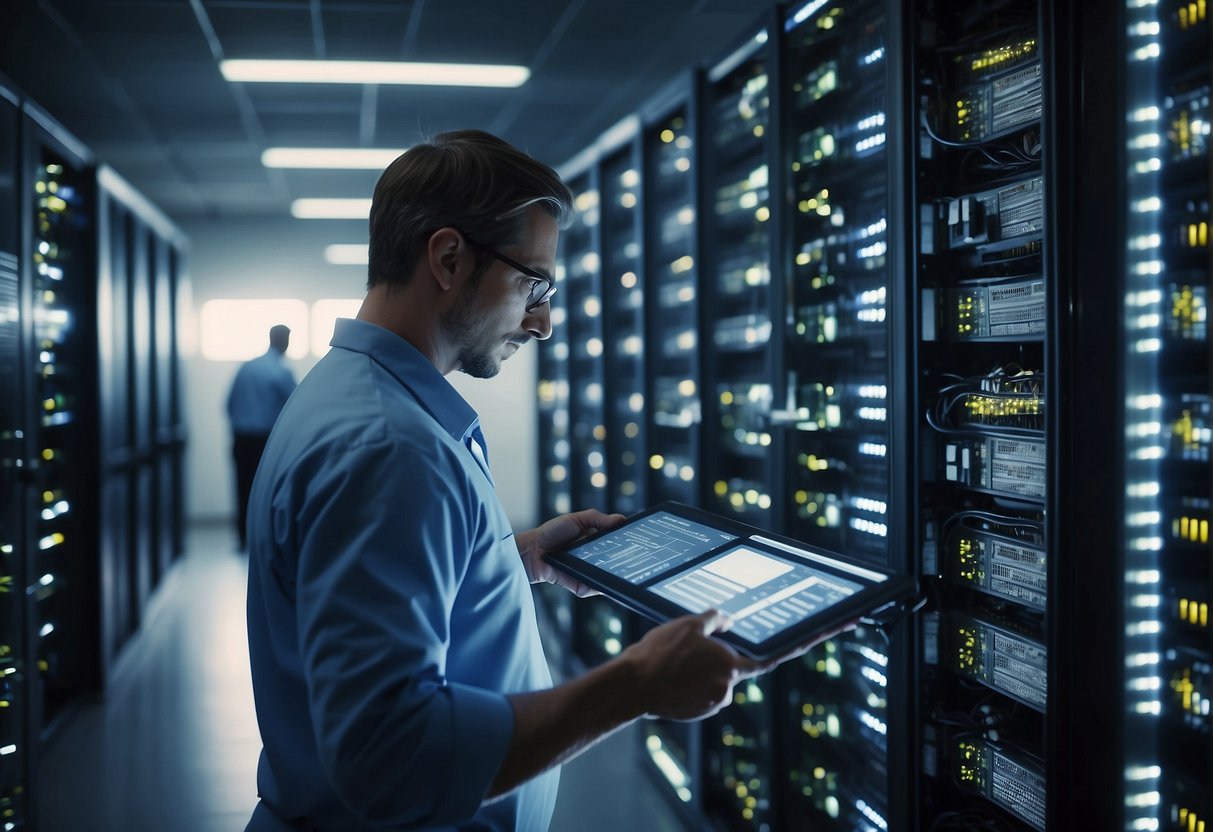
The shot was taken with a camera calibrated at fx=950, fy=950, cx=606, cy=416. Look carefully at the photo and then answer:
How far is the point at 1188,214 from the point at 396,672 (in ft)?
4.61

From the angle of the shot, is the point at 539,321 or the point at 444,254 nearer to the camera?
the point at 444,254

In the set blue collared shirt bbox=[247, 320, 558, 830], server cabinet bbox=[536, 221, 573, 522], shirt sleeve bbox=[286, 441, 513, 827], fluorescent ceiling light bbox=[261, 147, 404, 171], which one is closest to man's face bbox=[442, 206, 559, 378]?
blue collared shirt bbox=[247, 320, 558, 830]

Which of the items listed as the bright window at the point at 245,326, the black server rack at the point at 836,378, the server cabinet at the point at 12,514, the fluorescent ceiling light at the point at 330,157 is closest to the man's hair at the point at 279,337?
the fluorescent ceiling light at the point at 330,157

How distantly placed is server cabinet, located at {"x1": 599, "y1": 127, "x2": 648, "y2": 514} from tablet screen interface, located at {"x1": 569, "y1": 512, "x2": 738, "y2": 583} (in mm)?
2668

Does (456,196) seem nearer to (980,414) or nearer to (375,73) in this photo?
(980,414)

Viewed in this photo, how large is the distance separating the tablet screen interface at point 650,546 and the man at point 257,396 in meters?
6.17

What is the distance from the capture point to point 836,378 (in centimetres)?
245

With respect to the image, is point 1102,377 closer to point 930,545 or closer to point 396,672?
point 930,545

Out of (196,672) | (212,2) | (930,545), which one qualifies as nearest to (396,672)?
(930,545)

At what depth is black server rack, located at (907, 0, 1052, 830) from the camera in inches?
71.2

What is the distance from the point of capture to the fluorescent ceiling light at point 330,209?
8359 mm

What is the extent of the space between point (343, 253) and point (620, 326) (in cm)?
623

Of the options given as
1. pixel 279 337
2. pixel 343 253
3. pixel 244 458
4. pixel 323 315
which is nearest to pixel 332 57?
pixel 279 337

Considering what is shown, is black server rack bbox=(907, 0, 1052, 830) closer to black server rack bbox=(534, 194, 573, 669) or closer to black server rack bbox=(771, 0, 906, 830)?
black server rack bbox=(771, 0, 906, 830)
